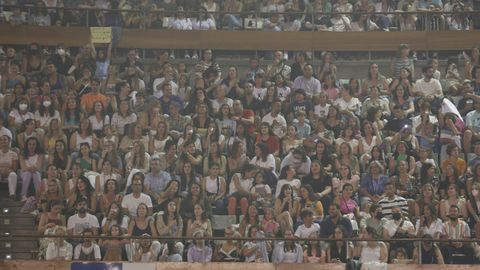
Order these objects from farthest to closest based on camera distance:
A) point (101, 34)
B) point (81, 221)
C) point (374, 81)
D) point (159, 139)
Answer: point (101, 34) → point (374, 81) → point (159, 139) → point (81, 221)

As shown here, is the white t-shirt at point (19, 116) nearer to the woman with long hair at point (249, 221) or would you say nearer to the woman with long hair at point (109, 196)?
the woman with long hair at point (109, 196)

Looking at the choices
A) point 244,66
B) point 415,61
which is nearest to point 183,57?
point 244,66

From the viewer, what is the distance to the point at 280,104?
20.8m

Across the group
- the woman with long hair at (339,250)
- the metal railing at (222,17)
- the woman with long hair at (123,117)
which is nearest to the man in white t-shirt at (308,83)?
the metal railing at (222,17)

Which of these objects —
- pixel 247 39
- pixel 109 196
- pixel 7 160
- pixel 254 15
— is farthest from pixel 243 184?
pixel 254 15

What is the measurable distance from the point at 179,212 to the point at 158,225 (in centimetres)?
40

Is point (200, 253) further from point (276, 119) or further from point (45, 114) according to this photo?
point (45, 114)

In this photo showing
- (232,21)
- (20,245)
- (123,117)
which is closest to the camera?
(20,245)

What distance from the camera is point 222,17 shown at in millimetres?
24469

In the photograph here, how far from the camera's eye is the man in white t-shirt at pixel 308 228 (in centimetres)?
1791

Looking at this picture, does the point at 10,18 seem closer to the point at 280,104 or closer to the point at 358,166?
the point at 280,104

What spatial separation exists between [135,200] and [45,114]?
125 inches

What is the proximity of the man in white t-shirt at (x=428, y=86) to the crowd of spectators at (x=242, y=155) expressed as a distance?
0.04 metres

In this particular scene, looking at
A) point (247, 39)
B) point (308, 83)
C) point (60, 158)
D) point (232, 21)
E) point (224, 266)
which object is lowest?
point (224, 266)
